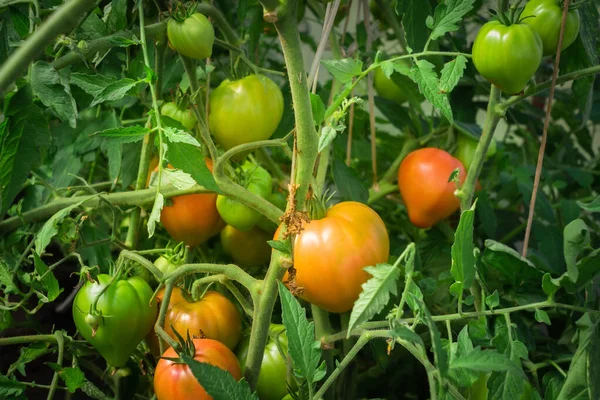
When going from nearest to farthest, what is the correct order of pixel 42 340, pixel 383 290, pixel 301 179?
pixel 383 290 < pixel 301 179 < pixel 42 340

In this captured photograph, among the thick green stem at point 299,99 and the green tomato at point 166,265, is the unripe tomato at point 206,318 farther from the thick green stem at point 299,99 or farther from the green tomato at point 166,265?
the thick green stem at point 299,99

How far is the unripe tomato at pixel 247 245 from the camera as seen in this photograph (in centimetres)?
66

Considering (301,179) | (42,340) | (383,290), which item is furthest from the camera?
(42,340)

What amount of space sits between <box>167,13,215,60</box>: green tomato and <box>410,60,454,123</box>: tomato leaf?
17 centimetres

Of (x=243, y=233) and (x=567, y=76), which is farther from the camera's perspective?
(x=243, y=233)

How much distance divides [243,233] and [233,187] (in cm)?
12

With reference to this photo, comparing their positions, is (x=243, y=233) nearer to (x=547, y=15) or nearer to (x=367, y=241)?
(x=367, y=241)

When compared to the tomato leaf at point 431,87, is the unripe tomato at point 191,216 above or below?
below

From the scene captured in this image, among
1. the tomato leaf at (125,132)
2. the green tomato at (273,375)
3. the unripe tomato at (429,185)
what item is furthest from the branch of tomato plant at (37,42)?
the unripe tomato at (429,185)

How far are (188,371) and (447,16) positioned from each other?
34 cm

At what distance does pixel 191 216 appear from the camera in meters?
0.63

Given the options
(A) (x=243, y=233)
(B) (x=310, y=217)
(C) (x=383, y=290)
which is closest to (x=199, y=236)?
(A) (x=243, y=233)

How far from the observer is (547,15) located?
0.49 meters

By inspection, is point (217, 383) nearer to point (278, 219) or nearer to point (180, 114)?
point (278, 219)
